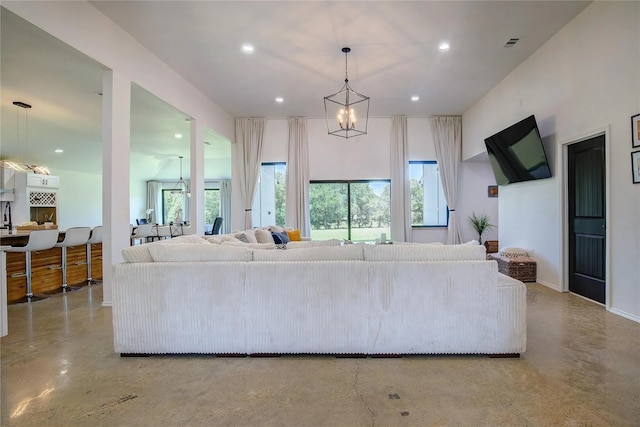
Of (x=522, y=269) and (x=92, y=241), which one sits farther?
(x=92, y=241)

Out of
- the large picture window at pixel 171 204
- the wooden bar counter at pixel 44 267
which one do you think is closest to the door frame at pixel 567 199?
the wooden bar counter at pixel 44 267

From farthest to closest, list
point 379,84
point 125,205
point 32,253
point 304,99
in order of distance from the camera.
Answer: point 304,99, point 379,84, point 32,253, point 125,205

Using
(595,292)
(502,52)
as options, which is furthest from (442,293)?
(502,52)

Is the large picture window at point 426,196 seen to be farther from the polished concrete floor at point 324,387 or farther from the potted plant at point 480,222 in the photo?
the polished concrete floor at point 324,387

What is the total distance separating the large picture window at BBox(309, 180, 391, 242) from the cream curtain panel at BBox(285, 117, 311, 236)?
12.1 inches

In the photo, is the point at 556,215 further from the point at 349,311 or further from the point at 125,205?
the point at 125,205

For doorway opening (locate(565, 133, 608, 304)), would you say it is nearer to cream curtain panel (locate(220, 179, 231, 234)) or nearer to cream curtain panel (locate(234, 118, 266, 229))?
cream curtain panel (locate(234, 118, 266, 229))

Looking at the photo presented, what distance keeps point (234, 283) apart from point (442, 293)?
154cm

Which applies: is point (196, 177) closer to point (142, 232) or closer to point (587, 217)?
point (142, 232)

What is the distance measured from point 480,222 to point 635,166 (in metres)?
4.35

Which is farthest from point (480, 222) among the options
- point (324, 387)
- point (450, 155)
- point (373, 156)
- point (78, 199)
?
point (78, 199)

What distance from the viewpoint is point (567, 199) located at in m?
4.21

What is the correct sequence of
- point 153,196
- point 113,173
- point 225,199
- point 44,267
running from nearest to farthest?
point 113,173, point 44,267, point 225,199, point 153,196

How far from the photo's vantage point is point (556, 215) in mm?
4348
